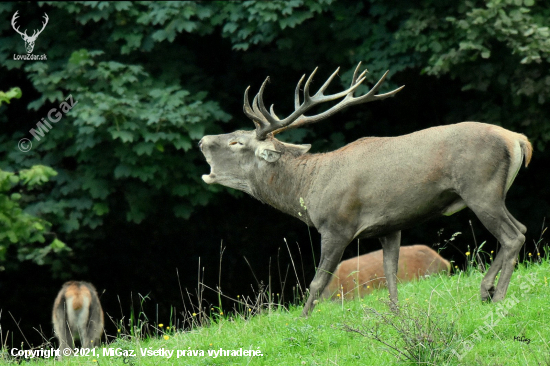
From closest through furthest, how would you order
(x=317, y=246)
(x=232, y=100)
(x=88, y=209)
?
(x=88, y=209) < (x=232, y=100) < (x=317, y=246)

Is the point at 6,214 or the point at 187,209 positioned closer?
the point at 6,214

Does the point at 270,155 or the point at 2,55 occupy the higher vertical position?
the point at 2,55

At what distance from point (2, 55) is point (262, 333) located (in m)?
7.06

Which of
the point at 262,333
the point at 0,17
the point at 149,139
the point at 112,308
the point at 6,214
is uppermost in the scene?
the point at 0,17

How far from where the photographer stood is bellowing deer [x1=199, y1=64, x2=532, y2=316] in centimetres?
545

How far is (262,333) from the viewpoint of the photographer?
588 centimetres

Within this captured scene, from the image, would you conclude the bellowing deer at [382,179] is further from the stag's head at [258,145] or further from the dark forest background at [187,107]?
the dark forest background at [187,107]

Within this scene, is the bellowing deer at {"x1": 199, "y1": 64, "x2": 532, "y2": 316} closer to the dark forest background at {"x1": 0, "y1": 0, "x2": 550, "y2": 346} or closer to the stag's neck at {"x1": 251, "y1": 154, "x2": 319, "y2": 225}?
the stag's neck at {"x1": 251, "y1": 154, "x2": 319, "y2": 225}

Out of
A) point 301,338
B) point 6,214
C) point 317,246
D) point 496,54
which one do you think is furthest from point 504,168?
point 317,246

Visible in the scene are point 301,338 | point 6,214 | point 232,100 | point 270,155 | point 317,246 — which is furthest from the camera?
point 317,246

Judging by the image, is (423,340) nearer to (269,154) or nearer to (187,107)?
(269,154)

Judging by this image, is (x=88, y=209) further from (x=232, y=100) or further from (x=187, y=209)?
(x=232, y=100)

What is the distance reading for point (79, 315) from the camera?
8.78 m

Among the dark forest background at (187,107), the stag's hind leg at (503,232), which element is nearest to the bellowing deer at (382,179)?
the stag's hind leg at (503,232)
